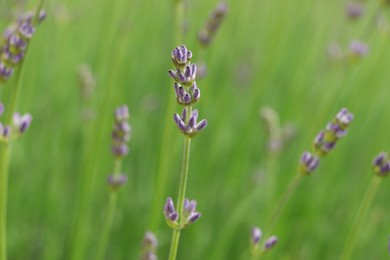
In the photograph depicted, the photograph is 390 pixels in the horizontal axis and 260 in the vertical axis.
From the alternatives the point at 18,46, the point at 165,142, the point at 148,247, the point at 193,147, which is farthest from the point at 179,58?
the point at 193,147

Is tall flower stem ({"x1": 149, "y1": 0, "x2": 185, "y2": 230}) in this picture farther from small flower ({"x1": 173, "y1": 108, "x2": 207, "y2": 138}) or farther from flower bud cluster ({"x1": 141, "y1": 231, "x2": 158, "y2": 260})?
small flower ({"x1": 173, "y1": 108, "x2": 207, "y2": 138})

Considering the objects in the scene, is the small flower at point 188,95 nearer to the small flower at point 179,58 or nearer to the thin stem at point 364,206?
the small flower at point 179,58

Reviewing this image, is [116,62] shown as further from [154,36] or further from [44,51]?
[154,36]

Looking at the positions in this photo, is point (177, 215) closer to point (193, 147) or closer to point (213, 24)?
point (213, 24)

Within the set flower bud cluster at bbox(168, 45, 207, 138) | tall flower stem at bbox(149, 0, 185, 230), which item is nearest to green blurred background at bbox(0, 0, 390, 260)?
tall flower stem at bbox(149, 0, 185, 230)

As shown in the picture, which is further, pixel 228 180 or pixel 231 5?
pixel 231 5

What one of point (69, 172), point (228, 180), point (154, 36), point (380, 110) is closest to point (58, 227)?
point (69, 172)
